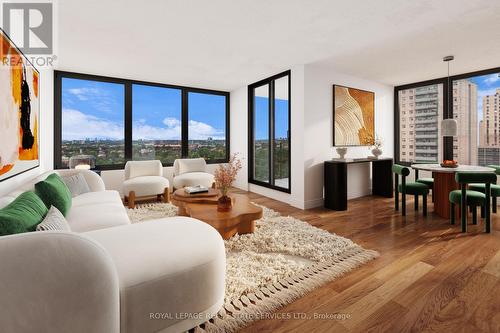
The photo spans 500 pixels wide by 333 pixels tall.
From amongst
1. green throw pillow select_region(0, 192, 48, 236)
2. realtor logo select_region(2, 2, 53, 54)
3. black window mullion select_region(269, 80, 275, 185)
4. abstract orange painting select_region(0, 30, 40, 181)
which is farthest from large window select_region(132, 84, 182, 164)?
green throw pillow select_region(0, 192, 48, 236)

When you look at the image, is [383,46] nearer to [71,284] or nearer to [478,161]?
[478,161]

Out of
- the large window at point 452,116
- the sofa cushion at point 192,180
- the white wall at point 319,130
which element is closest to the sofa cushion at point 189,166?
the sofa cushion at point 192,180

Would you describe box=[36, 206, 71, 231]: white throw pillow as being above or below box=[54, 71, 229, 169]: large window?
below

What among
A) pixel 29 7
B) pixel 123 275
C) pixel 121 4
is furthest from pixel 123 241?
pixel 29 7

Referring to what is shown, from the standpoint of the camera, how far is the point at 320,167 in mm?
4629

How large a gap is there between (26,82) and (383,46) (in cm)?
435

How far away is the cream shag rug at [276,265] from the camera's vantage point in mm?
1705

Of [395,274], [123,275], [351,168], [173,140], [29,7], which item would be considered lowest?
[395,274]

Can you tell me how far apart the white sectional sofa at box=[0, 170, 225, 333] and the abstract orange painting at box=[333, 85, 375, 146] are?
3.85 meters

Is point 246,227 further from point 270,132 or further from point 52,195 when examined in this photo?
point 270,132

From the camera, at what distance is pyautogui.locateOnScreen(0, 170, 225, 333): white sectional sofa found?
0.99 metres

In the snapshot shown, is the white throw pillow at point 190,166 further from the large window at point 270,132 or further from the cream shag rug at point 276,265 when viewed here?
the cream shag rug at point 276,265

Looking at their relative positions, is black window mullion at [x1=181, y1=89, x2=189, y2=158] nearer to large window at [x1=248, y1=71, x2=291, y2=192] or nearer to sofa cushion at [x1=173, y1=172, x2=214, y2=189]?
sofa cushion at [x1=173, y1=172, x2=214, y2=189]

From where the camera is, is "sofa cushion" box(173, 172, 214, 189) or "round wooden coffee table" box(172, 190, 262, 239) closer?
"round wooden coffee table" box(172, 190, 262, 239)
